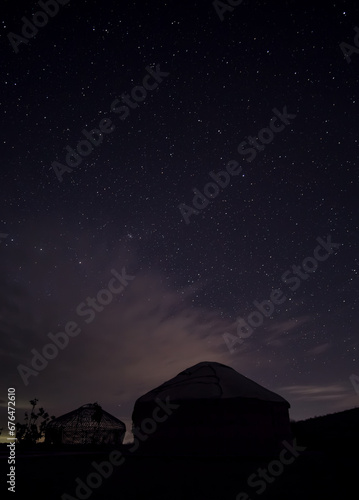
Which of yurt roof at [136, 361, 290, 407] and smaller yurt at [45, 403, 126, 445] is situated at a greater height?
yurt roof at [136, 361, 290, 407]

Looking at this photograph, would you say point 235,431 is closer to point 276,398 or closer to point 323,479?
point 276,398

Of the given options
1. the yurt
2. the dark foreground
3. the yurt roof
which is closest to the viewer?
the dark foreground

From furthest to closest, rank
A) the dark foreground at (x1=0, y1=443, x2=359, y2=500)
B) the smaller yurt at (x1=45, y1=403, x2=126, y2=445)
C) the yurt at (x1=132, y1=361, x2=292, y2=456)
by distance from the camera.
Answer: the smaller yurt at (x1=45, y1=403, x2=126, y2=445)
the yurt at (x1=132, y1=361, x2=292, y2=456)
the dark foreground at (x1=0, y1=443, x2=359, y2=500)

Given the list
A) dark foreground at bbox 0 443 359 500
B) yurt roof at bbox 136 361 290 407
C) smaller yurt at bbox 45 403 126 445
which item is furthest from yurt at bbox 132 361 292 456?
smaller yurt at bbox 45 403 126 445

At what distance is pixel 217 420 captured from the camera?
773 centimetres

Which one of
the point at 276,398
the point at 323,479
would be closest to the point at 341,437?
the point at 276,398

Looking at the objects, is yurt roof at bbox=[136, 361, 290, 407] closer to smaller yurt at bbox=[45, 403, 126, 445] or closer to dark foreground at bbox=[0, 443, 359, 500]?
dark foreground at bbox=[0, 443, 359, 500]

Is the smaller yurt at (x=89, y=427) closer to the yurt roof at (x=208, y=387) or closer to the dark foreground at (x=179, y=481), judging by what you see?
the yurt roof at (x=208, y=387)

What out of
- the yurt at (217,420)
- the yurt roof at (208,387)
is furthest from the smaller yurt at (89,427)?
the yurt at (217,420)

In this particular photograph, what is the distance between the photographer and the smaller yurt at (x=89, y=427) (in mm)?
16484

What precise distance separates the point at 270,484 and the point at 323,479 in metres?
0.66

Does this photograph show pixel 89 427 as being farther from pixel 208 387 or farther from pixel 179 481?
pixel 179 481

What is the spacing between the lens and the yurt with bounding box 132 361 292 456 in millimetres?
7539

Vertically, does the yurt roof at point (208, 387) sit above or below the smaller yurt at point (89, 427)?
above
